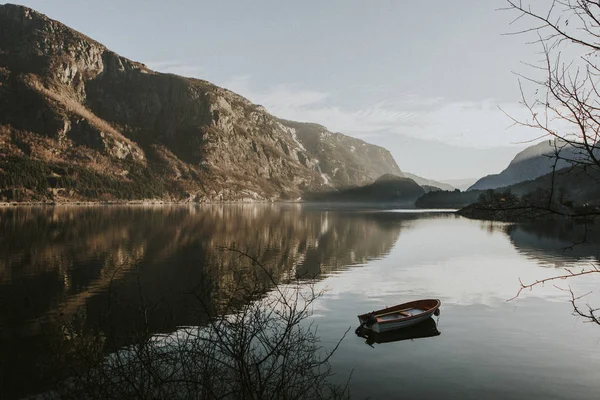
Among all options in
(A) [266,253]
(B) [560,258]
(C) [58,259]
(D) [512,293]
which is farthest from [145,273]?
(B) [560,258]

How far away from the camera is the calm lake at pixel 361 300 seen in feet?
71.8

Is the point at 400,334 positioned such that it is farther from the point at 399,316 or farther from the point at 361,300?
the point at 361,300

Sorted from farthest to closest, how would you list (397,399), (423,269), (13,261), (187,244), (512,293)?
(187,244), (423,269), (13,261), (512,293), (397,399)

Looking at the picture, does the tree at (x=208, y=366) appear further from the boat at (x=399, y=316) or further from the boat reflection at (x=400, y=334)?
the boat at (x=399, y=316)

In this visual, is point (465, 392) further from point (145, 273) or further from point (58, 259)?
point (58, 259)

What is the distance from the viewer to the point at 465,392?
21.0 meters

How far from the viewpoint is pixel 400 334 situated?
30.4 m

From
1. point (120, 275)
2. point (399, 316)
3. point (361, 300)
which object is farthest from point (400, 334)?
point (120, 275)

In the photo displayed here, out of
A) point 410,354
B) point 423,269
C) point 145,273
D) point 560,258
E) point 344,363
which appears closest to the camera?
point 344,363

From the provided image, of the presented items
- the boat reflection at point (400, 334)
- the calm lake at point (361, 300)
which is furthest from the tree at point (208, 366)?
the boat reflection at point (400, 334)

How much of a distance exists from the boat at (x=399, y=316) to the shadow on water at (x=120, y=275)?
23.7 ft

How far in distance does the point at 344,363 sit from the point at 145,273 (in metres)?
31.6

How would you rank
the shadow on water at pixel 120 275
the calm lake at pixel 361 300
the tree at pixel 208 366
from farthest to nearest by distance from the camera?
the calm lake at pixel 361 300 < the shadow on water at pixel 120 275 < the tree at pixel 208 366

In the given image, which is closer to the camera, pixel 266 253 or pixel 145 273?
pixel 145 273
